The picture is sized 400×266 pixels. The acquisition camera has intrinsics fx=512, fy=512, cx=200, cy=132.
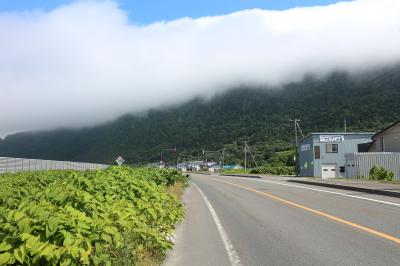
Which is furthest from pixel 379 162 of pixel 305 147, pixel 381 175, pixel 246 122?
pixel 246 122

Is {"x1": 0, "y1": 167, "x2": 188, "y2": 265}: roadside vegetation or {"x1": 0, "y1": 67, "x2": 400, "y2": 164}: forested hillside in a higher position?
{"x1": 0, "y1": 67, "x2": 400, "y2": 164}: forested hillside

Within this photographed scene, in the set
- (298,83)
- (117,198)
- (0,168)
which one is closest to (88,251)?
(117,198)

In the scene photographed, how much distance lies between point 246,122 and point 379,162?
108 m

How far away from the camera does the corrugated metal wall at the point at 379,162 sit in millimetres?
47062

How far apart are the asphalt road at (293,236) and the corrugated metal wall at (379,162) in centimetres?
3091

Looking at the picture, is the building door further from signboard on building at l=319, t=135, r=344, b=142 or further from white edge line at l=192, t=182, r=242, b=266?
white edge line at l=192, t=182, r=242, b=266

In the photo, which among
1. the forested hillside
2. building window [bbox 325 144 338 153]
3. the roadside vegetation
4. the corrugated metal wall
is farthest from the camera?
the forested hillside

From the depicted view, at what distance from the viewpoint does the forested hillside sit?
11310 centimetres

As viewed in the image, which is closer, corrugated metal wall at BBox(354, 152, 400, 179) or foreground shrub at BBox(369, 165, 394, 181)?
foreground shrub at BBox(369, 165, 394, 181)

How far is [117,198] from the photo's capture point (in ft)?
27.4

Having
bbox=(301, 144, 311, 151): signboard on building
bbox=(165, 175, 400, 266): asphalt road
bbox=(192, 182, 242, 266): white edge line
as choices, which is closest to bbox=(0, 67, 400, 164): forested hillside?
bbox=(301, 144, 311, 151): signboard on building

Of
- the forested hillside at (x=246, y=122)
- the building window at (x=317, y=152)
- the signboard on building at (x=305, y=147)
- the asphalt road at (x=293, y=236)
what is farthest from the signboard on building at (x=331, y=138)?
the asphalt road at (x=293, y=236)

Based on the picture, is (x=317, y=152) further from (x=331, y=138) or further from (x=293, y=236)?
(x=293, y=236)

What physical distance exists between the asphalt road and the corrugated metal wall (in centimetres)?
3091
